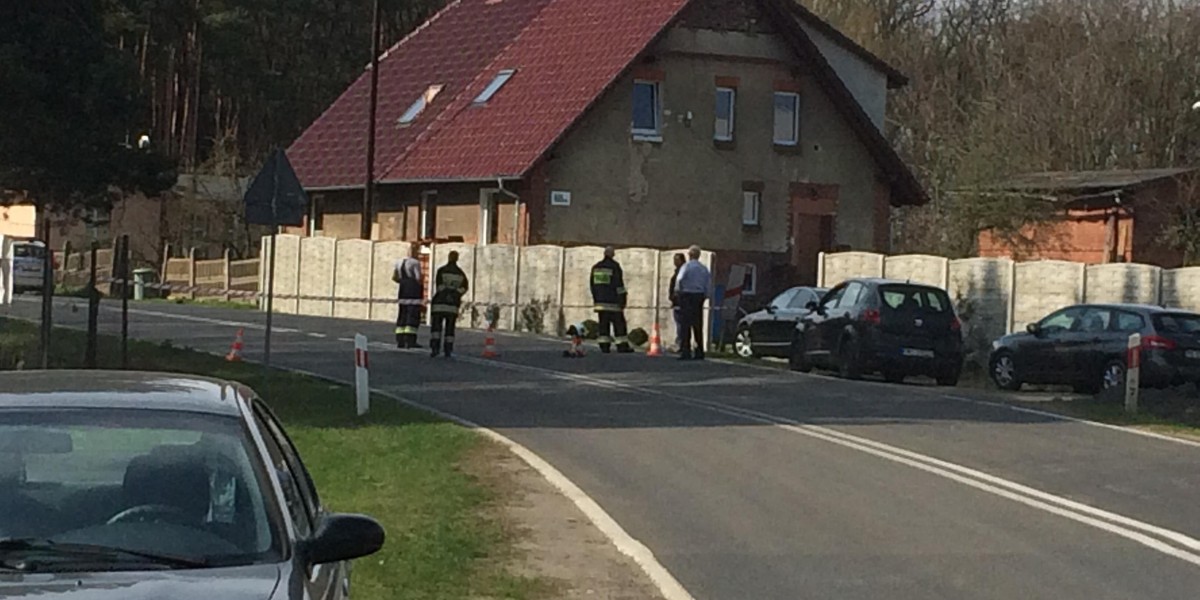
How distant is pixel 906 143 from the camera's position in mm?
68000

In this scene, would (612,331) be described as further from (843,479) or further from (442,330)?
(843,479)

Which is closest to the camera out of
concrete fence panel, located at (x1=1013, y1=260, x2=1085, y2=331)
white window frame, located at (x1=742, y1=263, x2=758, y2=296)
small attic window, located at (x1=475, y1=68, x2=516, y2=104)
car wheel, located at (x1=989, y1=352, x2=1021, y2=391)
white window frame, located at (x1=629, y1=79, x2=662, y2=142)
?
car wheel, located at (x1=989, y1=352, x2=1021, y2=391)

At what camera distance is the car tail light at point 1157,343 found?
28.2m

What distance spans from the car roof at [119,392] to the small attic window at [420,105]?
47762 mm

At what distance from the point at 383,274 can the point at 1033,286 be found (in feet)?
57.4

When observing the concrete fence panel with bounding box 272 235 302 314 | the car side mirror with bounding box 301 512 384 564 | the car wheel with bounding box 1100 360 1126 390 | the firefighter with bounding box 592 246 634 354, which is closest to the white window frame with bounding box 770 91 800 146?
the concrete fence panel with bounding box 272 235 302 314

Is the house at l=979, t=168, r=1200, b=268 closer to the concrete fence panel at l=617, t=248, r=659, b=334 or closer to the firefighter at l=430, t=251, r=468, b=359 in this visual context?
the concrete fence panel at l=617, t=248, r=659, b=334

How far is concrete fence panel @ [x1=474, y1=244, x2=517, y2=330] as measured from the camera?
43550 mm

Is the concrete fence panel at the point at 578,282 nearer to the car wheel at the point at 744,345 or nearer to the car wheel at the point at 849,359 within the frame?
the car wheel at the point at 744,345

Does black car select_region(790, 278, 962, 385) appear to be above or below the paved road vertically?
above

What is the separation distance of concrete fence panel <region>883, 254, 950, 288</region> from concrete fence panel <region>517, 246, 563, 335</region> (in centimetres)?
727

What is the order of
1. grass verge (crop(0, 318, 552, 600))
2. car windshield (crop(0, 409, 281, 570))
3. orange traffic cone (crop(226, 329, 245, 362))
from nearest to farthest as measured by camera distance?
1. car windshield (crop(0, 409, 281, 570))
2. grass verge (crop(0, 318, 552, 600))
3. orange traffic cone (crop(226, 329, 245, 362))

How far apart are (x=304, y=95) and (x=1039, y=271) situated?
4422cm

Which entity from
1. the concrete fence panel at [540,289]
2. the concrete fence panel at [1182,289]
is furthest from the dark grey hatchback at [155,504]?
the concrete fence panel at [540,289]
